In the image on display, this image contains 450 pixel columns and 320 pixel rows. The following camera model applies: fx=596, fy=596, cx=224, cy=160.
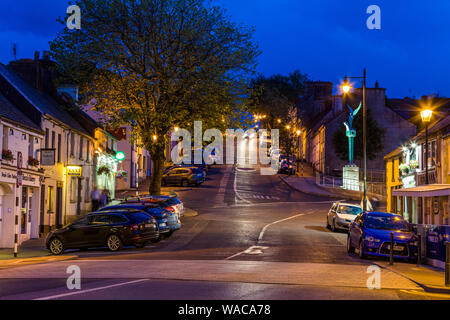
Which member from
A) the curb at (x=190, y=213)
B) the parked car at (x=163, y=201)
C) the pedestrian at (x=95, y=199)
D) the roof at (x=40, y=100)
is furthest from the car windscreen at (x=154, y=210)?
the pedestrian at (x=95, y=199)

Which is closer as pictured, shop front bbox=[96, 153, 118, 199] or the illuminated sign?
the illuminated sign

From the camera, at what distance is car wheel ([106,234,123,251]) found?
915 inches

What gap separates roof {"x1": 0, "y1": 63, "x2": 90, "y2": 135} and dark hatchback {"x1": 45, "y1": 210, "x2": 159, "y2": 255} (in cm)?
925

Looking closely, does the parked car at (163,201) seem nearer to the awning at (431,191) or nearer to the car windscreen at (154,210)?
the car windscreen at (154,210)

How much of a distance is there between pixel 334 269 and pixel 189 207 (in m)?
28.2

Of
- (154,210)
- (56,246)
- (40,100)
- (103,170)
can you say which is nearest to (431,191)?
(154,210)

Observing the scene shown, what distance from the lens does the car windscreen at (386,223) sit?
2158 centimetres

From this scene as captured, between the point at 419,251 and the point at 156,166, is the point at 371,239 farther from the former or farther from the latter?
the point at 156,166

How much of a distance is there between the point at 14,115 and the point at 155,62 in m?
9.24

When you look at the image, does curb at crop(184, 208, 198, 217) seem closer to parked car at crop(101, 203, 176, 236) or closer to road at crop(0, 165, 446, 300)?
road at crop(0, 165, 446, 300)

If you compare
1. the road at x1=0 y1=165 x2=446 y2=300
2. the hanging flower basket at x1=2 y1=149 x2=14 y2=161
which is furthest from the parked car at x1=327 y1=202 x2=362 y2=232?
the hanging flower basket at x1=2 y1=149 x2=14 y2=161

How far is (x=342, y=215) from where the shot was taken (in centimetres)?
3167

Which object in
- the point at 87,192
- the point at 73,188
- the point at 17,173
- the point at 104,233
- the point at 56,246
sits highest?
the point at 17,173
